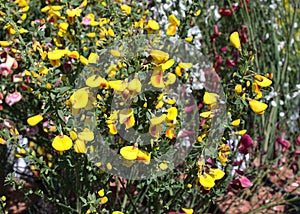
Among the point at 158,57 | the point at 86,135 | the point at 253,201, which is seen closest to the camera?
the point at 158,57

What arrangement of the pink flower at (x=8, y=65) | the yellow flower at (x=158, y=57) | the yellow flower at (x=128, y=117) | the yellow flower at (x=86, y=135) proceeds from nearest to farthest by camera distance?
the yellow flower at (x=158, y=57), the yellow flower at (x=128, y=117), the yellow flower at (x=86, y=135), the pink flower at (x=8, y=65)

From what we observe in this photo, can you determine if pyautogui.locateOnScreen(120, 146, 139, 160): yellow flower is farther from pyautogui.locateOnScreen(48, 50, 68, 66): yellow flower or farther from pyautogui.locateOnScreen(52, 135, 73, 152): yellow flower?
pyautogui.locateOnScreen(48, 50, 68, 66): yellow flower

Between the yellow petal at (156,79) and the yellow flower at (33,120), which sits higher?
the yellow petal at (156,79)

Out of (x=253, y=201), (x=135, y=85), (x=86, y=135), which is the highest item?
(x=135, y=85)

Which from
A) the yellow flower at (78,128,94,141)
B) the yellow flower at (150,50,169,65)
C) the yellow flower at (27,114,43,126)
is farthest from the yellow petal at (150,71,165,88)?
the yellow flower at (27,114,43,126)

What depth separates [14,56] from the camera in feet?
5.84

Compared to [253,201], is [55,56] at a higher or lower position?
higher

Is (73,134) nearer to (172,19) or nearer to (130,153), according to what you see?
(130,153)

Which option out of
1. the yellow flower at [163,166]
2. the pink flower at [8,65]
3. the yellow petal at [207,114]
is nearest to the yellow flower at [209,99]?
the yellow petal at [207,114]

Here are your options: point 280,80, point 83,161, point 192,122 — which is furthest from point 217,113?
point 280,80

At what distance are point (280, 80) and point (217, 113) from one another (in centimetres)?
148

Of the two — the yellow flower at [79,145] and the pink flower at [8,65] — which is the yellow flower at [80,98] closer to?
the yellow flower at [79,145]

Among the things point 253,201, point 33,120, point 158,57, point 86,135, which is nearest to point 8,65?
point 33,120

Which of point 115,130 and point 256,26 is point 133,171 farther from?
point 256,26
